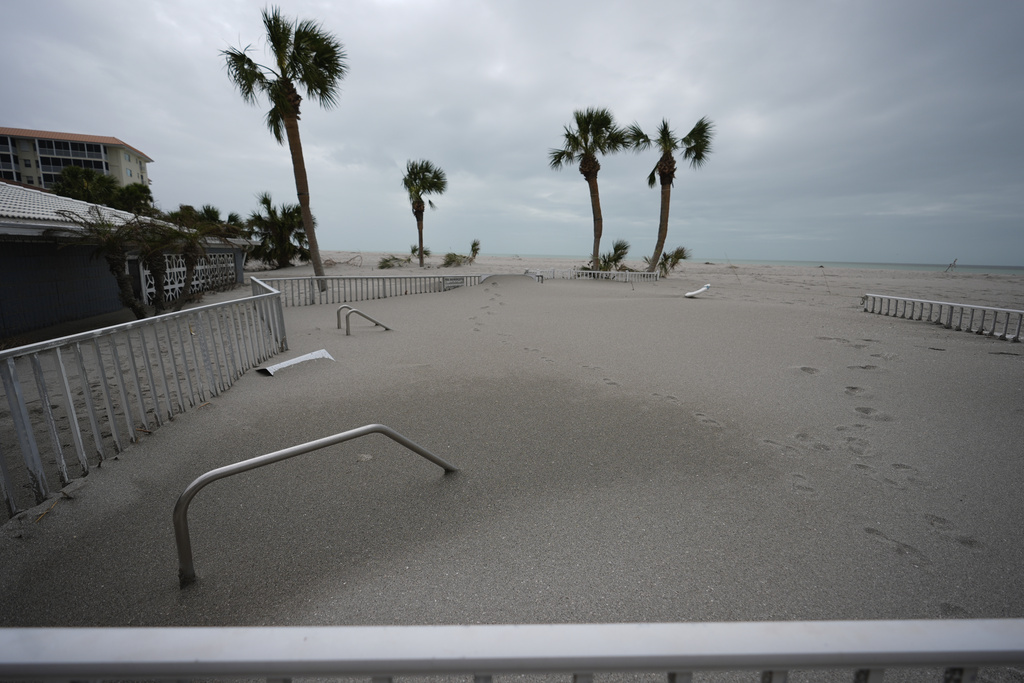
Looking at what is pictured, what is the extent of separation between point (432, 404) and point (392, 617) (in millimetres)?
2911

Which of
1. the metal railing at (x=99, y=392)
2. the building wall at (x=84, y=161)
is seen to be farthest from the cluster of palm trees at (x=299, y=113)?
the building wall at (x=84, y=161)

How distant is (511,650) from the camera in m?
0.77

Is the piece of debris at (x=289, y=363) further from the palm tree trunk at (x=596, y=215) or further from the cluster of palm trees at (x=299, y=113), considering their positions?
the palm tree trunk at (x=596, y=215)

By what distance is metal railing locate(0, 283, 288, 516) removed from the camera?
117 inches

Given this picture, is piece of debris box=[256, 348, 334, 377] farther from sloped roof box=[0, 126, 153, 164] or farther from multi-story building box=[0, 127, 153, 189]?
sloped roof box=[0, 126, 153, 164]

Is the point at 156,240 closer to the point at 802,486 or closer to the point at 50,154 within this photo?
the point at 802,486

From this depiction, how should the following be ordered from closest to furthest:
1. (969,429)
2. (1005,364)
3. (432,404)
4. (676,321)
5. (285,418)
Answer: (969,429) → (285,418) → (432,404) → (1005,364) → (676,321)

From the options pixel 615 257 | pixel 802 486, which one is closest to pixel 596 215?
pixel 615 257

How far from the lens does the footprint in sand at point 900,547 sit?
2.60m

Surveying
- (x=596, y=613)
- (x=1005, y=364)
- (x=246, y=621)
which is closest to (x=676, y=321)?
(x=1005, y=364)

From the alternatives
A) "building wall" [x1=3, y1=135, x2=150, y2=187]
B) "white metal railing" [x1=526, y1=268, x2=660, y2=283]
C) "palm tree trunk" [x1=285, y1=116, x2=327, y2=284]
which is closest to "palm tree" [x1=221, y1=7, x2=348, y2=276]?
"palm tree trunk" [x1=285, y1=116, x2=327, y2=284]

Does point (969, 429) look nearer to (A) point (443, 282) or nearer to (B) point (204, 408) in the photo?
(B) point (204, 408)

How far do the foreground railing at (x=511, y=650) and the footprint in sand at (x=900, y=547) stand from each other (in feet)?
7.61

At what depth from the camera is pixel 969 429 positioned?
14.0 ft
